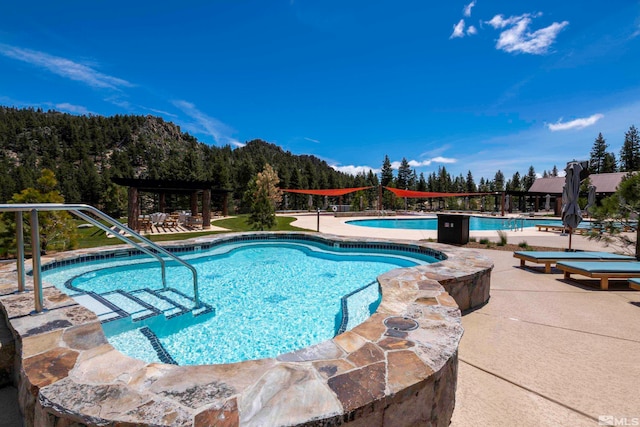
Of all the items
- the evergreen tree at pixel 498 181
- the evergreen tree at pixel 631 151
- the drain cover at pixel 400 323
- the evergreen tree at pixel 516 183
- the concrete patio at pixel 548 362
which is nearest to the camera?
the concrete patio at pixel 548 362

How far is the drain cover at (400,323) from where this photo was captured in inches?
92.7

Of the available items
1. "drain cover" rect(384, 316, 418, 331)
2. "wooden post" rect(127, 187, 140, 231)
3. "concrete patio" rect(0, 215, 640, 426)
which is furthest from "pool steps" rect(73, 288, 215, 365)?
"wooden post" rect(127, 187, 140, 231)

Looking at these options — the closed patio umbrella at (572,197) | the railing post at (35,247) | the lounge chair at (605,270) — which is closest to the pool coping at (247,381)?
the railing post at (35,247)

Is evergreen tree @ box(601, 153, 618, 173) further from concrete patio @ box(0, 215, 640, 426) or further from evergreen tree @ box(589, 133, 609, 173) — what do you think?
concrete patio @ box(0, 215, 640, 426)

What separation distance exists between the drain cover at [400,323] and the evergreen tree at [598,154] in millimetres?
65710

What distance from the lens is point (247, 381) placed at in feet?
5.26

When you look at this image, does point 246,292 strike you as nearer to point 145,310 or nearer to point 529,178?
point 145,310

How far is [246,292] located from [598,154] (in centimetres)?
6807

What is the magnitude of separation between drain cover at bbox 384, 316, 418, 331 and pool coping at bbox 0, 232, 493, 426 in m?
0.05

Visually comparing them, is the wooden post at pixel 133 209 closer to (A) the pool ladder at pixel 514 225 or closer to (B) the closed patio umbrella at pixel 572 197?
(B) the closed patio umbrella at pixel 572 197

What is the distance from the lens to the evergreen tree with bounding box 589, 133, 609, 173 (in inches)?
1879

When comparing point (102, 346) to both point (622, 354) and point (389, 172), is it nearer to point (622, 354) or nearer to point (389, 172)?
point (622, 354)

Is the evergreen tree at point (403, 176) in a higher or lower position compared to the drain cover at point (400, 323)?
higher

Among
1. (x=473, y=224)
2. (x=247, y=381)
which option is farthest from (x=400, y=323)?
(x=473, y=224)
